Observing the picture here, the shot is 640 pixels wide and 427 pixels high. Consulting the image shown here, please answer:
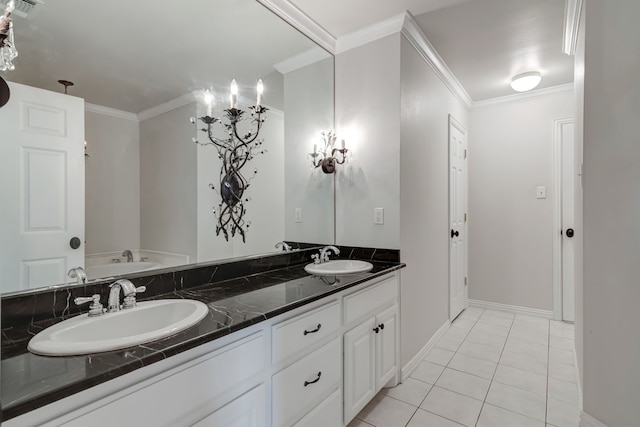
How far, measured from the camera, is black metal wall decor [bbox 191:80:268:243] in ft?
5.54

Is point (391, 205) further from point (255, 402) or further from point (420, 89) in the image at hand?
point (255, 402)

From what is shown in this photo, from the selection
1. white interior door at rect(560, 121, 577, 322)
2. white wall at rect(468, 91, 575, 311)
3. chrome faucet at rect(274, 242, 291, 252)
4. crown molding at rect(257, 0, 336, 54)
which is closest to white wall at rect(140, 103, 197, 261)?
chrome faucet at rect(274, 242, 291, 252)

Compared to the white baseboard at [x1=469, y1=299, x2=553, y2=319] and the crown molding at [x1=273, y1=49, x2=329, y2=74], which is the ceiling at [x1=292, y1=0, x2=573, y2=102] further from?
the white baseboard at [x1=469, y1=299, x2=553, y2=319]

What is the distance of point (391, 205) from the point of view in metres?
2.15

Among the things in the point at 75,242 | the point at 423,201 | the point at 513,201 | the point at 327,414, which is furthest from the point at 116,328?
the point at 513,201

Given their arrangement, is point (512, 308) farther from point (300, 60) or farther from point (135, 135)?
point (135, 135)

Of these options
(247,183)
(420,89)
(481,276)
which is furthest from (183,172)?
(481,276)

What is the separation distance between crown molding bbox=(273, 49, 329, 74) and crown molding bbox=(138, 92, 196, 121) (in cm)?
69

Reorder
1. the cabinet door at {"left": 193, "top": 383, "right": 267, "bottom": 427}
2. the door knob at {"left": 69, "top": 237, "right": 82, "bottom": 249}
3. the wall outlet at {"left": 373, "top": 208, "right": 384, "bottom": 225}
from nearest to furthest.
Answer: the cabinet door at {"left": 193, "top": 383, "right": 267, "bottom": 427} → the door knob at {"left": 69, "top": 237, "right": 82, "bottom": 249} → the wall outlet at {"left": 373, "top": 208, "right": 384, "bottom": 225}

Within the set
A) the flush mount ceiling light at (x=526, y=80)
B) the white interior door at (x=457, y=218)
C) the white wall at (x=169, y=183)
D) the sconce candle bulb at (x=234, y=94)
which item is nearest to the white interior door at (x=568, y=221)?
the flush mount ceiling light at (x=526, y=80)

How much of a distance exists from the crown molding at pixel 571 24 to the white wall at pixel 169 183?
2.32m

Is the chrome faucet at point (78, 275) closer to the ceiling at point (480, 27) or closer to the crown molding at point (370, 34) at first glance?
the ceiling at point (480, 27)

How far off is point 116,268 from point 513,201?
12.4 ft

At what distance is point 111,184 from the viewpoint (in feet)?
4.41
